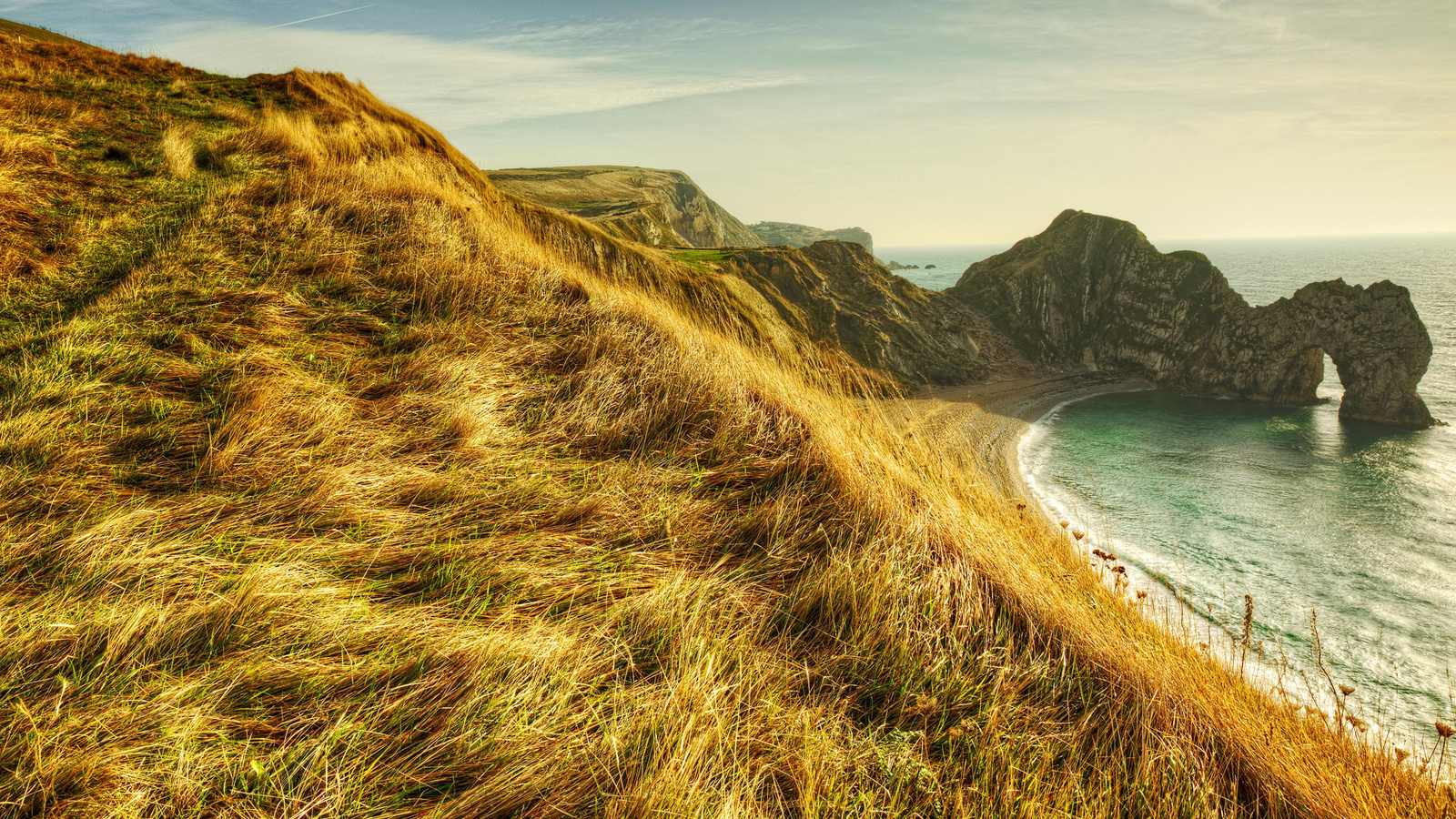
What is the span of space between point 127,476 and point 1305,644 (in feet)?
83.8

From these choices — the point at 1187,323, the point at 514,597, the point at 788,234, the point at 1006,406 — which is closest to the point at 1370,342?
the point at 1187,323

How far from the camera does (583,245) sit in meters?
7.50

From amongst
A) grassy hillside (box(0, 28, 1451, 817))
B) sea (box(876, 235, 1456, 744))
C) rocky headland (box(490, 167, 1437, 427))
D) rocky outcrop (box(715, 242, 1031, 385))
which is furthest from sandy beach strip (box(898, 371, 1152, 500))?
grassy hillside (box(0, 28, 1451, 817))

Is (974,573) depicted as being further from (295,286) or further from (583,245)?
(583,245)

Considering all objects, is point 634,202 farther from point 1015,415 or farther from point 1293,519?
point 1293,519

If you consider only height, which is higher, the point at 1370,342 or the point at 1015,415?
the point at 1370,342

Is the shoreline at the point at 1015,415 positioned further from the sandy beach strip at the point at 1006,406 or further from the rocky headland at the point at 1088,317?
the rocky headland at the point at 1088,317

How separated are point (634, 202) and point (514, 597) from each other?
5346 cm

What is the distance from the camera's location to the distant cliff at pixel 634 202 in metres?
42.5

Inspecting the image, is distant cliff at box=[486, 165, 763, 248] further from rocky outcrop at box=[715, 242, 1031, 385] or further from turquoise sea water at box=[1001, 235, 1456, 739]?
turquoise sea water at box=[1001, 235, 1456, 739]

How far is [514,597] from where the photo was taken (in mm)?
2057

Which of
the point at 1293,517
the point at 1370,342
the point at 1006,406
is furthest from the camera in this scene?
the point at 1006,406

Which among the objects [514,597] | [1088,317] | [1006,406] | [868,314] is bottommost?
[1006,406]

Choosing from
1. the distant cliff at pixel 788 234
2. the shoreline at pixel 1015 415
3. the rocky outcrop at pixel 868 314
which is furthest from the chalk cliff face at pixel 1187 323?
the distant cliff at pixel 788 234
